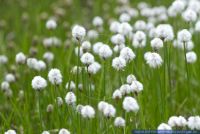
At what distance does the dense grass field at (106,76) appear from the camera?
2646mm

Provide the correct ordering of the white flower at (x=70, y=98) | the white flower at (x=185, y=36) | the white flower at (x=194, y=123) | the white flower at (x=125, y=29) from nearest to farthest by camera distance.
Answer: the white flower at (x=194, y=123) → the white flower at (x=70, y=98) → the white flower at (x=185, y=36) → the white flower at (x=125, y=29)

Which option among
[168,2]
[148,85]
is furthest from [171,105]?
[168,2]

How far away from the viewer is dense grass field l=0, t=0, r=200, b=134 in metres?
2.65

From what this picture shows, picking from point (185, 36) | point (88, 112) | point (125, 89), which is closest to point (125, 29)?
point (185, 36)

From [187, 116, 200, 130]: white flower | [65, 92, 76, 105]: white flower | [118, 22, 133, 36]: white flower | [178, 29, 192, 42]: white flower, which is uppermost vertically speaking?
[118, 22, 133, 36]: white flower

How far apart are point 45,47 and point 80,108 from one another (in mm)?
1897

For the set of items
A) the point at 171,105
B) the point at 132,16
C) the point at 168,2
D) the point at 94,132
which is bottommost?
the point at 94,132

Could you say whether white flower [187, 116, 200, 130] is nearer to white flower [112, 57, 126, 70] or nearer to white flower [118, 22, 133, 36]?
white flower [112, 57, 126, 70]

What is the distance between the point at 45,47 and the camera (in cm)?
443

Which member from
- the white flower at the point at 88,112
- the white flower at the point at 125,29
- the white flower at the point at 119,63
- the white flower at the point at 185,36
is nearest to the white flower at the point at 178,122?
the white flower at the point at 88,112

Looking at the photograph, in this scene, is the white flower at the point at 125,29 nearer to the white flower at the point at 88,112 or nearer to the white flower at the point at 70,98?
the white flower at the point at 70,98

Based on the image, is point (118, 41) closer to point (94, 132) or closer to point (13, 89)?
point (94, 132)

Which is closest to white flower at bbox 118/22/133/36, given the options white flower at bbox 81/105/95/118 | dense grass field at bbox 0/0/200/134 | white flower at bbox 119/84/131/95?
dense grass field at bbox 0/0/200/134

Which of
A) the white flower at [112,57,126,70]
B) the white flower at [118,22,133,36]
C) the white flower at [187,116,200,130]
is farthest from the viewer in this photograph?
the white flower at [118,22,133,36]
